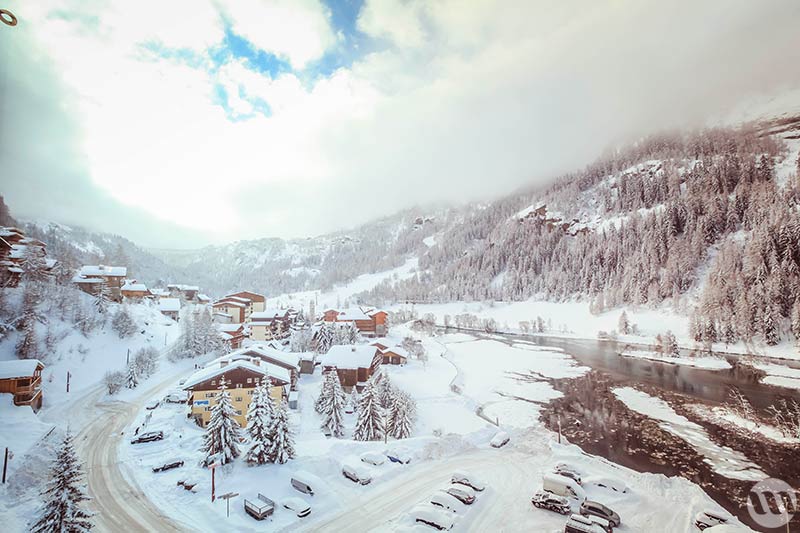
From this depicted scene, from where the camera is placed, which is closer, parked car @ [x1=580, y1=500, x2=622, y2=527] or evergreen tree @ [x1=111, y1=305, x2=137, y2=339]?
parked car @ [x1=580, y1=500, x2=622, y2=527]

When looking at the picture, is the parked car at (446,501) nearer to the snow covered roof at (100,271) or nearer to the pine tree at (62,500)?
the pine tree at (62,500)

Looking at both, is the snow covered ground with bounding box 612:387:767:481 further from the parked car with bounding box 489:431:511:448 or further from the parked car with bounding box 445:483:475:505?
the parked car with bounding box 445:483:475:505

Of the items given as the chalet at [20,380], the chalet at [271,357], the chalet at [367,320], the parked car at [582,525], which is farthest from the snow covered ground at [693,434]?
the chalet at [367,320]

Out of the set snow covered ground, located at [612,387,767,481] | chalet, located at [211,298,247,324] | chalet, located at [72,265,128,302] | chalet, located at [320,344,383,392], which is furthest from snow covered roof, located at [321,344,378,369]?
chalet, located at [211,298,247,324]

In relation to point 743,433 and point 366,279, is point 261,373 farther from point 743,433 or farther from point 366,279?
point 366,279

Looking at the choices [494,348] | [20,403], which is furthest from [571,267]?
[20,403]

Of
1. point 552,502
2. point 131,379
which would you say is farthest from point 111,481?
point 552,502
